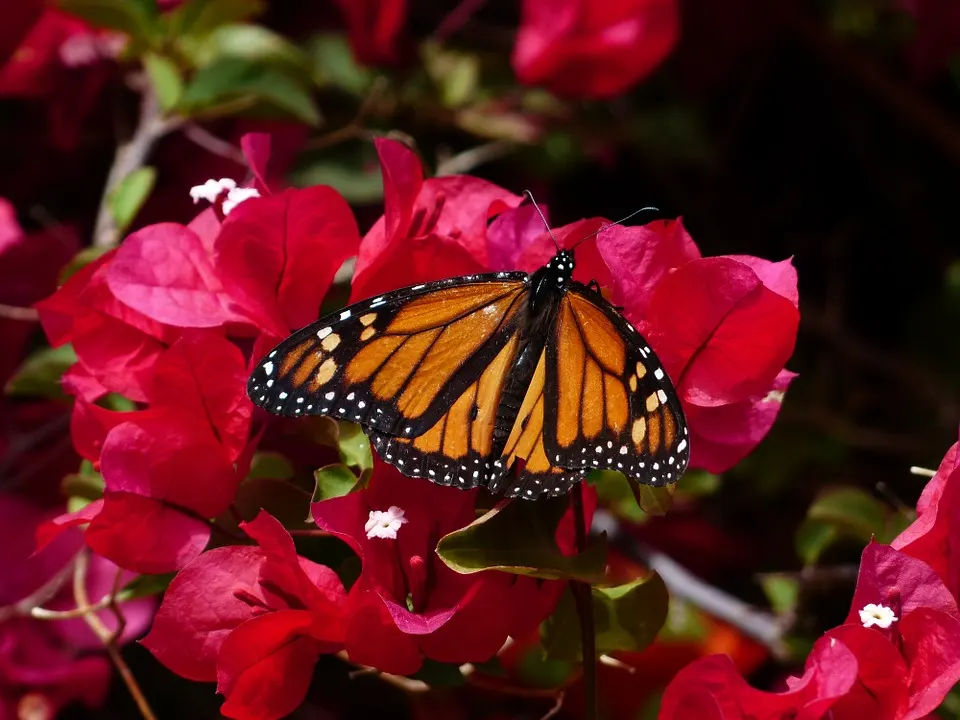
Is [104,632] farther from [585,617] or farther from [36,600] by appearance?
[585,617]

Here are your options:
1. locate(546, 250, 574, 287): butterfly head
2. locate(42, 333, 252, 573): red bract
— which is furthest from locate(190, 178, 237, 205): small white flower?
locate(546, 250, 574, 287): butterfly head

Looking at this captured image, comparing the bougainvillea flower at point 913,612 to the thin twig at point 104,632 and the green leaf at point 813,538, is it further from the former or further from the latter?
the thin twig at point 104,632

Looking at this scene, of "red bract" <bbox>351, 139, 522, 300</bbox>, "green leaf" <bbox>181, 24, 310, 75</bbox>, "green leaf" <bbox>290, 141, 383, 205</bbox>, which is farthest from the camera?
"green leaf" <bbox>290, 141, 383, 205</bbox>

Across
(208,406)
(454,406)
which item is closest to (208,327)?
(208,406)

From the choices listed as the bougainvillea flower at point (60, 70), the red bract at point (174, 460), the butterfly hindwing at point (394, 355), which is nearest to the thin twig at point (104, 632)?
the red bract at point (174, 460)

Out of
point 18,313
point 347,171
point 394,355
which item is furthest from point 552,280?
point 347,171

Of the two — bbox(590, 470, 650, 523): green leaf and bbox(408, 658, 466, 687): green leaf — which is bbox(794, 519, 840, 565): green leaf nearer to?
bbox(590, 470, 650, 523): green leaf

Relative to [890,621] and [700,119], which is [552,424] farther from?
[700,119]
